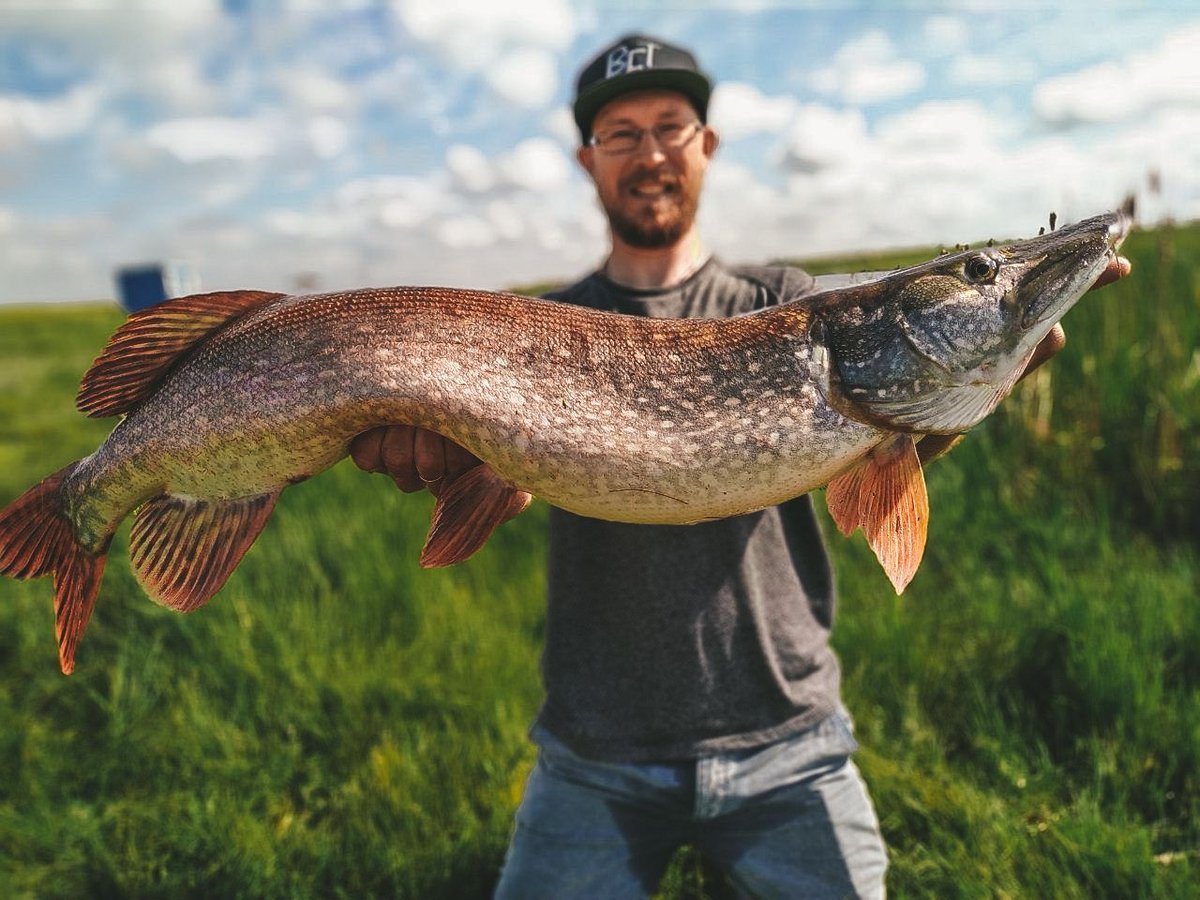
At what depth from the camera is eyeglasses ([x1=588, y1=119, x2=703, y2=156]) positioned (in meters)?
2.94

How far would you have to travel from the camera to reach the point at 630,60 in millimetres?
2922

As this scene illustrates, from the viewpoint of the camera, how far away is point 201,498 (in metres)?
2.05

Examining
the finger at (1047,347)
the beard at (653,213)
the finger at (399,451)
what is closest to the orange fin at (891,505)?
the finger at (1047,347)

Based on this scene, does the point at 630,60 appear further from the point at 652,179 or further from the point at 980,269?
the point at 980,269

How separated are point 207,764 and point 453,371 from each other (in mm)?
2177

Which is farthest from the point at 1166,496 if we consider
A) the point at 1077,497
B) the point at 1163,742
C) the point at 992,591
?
the point at 1163,742

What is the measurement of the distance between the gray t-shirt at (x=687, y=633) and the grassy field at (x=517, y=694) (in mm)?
595

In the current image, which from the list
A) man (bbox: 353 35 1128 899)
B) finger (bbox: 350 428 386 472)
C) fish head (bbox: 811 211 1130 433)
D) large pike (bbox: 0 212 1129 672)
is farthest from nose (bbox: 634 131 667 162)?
finger (bbox: 350 428 386 472)

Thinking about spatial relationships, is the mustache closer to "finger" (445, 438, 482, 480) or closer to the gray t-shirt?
the gray t-shirt

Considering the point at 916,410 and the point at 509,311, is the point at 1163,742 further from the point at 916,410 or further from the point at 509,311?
the point at 509,311

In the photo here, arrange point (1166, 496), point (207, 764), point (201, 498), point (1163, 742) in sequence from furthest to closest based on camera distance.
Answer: point (1166, 496) < point (207, 764) < point (1163, 742) < point (201, 498)

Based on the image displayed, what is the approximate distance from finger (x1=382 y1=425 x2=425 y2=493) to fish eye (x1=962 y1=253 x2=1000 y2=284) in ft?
4.68

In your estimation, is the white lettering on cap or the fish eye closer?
the fish eye

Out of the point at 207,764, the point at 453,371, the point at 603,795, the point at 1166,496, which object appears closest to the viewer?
the point at 453,371
